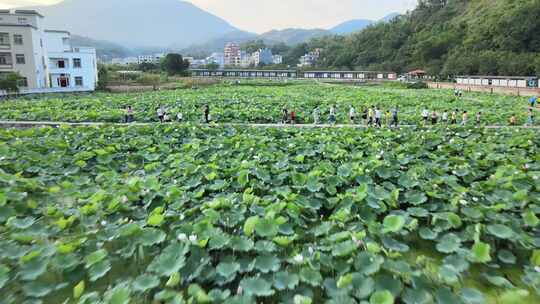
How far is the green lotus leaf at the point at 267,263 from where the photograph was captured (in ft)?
10.9

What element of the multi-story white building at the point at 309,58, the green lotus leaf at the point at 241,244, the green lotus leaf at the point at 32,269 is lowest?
the green lotus leaf at the point at 32,269

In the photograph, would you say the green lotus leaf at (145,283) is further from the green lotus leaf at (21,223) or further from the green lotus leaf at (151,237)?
the green lotus leaf at (21,223)

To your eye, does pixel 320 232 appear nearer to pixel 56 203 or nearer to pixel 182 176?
pixel 182 176

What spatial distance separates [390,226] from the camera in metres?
3.96

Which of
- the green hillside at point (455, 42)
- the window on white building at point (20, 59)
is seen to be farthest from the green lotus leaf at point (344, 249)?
the green hillside at point (455, 42)

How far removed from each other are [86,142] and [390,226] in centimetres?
720

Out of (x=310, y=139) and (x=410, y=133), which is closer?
(x=310, y=139)

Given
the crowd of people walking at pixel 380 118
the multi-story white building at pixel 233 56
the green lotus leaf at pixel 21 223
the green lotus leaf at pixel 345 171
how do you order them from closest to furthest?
the green lotus leaf at pixel 21 223 → the green lotus leaf at pixel 345 171 → the crowd of people walking at pixel 380 118 → the multi-story white building at pixel 233 56

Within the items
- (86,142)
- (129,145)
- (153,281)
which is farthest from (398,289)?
(86,142)

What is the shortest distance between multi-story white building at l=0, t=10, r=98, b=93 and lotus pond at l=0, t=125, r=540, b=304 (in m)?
23.3

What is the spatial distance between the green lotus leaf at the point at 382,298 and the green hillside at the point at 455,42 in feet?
114

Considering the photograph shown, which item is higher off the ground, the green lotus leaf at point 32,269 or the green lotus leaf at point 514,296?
the green lotus leaf at point 32,269

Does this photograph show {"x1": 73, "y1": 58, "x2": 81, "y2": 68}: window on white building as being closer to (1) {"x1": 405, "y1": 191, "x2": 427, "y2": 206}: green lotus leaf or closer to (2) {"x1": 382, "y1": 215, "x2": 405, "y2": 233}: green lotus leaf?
(1) {"x1": 405, "y1": 191, "x2": 427, "y2": 206}: green lotus leaf

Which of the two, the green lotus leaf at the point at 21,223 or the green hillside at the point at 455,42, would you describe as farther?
the green hillside at the point at 455,42
